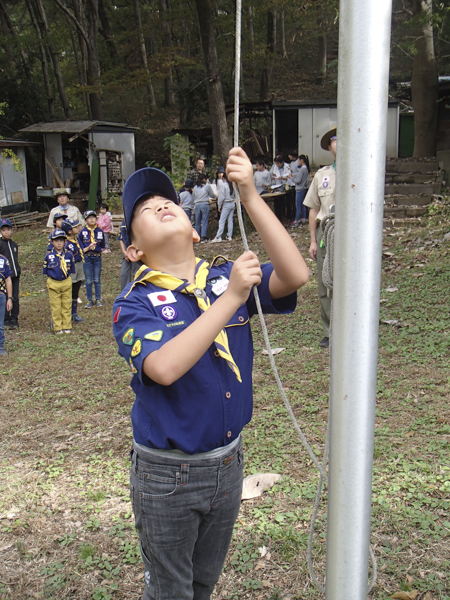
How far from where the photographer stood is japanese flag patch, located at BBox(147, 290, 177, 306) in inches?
75.6

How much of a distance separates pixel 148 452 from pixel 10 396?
511 centimetres

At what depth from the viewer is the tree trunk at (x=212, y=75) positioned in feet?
53.7

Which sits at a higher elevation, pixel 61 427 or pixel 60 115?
pixel 60 115

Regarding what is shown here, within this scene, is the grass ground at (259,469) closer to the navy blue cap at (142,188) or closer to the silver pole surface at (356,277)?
the silver pole surface at (356,277)

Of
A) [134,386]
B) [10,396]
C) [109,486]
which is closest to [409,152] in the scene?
[10,396]

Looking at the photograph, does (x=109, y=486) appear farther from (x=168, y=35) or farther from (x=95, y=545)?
(x=168, y=35)

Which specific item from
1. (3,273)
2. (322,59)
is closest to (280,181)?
(3,273)

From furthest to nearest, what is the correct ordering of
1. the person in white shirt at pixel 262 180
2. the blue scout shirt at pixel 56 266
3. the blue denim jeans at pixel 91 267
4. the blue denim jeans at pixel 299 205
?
the person in white shirt at pixel 262 180
the blue denim jeans at pixel 299 205
the blue denim jeans at pixel 91 267
the blue scout shirt at pixel 56 266

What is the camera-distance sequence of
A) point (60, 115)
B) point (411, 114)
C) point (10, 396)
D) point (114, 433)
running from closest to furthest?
point (114, 433) < point (10, 396) < point (411, 114) < point (60, 115)

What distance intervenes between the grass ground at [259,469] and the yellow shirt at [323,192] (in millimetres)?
1662

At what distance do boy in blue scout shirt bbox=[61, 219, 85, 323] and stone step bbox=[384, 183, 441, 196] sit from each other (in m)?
7.53

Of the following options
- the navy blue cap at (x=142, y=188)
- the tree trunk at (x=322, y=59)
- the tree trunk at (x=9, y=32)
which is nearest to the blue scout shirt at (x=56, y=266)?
the navy blue cap at (x=142, y=188)

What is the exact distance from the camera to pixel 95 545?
3.47m

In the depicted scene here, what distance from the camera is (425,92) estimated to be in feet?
50.5
